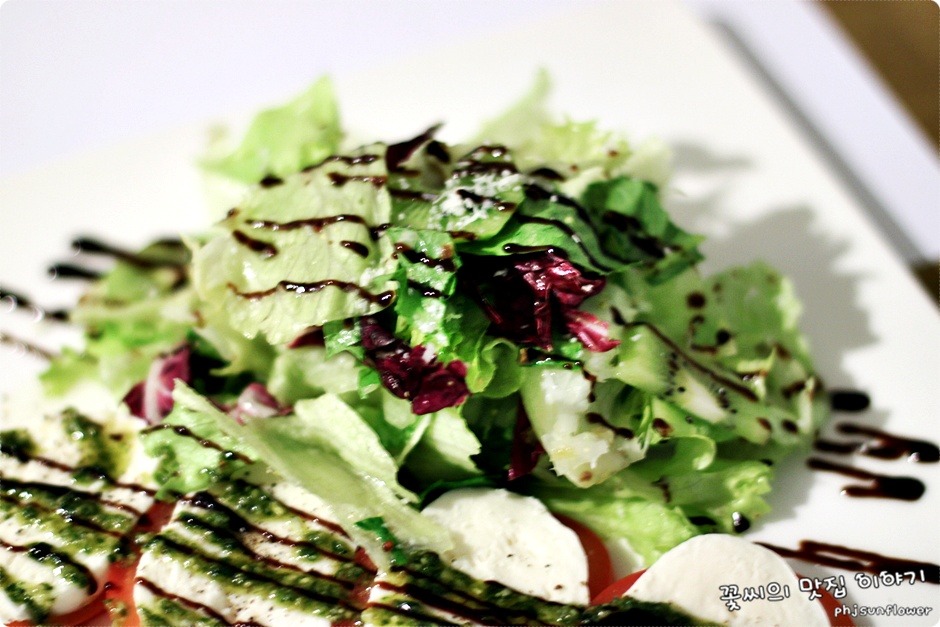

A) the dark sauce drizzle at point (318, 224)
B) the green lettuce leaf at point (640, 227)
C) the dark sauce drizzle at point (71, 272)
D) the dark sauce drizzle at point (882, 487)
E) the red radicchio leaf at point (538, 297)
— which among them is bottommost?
the dark sauce drizzle at point (882, 487)

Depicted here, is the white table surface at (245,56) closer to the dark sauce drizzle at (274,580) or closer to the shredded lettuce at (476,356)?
the shredded lettuce at (476,356)

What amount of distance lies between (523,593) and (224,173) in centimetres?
235

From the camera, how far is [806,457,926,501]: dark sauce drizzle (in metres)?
2.88

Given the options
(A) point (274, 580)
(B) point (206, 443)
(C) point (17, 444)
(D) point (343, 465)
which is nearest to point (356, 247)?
(D) point (343, 465)

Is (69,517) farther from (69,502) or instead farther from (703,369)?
(703,369)

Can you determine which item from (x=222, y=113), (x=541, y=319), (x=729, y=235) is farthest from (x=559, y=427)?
(x=222, y=113)

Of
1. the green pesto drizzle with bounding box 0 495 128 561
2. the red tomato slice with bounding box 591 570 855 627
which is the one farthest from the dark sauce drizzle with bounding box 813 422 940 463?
the green pesto drizzle with bounding box 0 495 128 561

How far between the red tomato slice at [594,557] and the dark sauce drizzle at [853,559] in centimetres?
58

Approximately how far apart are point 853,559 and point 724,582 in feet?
1.75

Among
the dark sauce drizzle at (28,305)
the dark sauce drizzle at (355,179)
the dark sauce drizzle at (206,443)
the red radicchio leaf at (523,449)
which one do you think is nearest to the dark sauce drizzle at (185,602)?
the dark sauce drizzle at (206,443)

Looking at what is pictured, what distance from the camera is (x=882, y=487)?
292 cm

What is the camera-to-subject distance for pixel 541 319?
2707 millimetres

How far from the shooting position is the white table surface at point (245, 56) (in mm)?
4285

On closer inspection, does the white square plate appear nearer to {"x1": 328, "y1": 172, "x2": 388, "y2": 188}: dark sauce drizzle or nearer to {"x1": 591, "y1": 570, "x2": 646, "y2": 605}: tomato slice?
{"x1": 591, "y1": 570, "x2": 646, "y2": 605}: tomato slice
